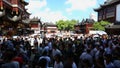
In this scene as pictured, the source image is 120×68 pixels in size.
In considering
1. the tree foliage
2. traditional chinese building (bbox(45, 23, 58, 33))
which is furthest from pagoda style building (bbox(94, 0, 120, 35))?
the tree foliage

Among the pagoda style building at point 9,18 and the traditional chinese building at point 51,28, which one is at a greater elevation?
the pagoda style building at point 9,18

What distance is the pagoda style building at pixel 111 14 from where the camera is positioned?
70.1m

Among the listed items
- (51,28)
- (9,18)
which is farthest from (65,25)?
(9,18)

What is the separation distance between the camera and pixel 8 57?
9.44m

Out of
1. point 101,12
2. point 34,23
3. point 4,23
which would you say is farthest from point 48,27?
point 4,23

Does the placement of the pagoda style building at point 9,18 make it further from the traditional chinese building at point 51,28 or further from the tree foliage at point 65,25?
the tree foliage at point 65,25

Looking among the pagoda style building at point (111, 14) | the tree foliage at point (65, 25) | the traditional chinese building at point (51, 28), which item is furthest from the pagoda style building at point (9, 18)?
the tree foliage at point (65, 25)

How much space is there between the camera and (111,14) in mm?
83000

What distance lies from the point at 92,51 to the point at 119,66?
4.95 metres

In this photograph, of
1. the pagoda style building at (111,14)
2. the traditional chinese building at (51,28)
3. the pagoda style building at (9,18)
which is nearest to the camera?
the pagoda style building at (9,18)

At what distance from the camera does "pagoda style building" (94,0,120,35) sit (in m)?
70.1

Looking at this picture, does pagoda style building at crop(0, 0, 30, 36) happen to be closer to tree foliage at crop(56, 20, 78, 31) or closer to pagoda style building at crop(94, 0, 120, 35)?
pagoda style building at crop(94, 0, 120, 35)

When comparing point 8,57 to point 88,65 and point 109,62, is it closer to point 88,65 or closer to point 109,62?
point 88,65

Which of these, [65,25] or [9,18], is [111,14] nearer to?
[9,18]
